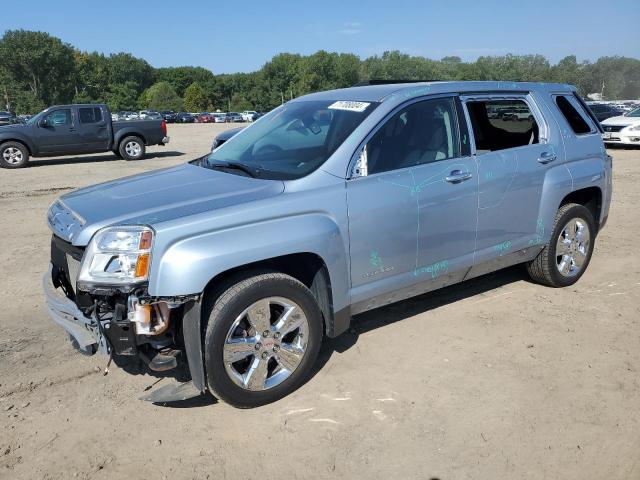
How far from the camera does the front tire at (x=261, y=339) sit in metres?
3.06

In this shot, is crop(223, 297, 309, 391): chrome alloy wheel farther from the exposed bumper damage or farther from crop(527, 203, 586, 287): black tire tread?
crop(527, 203, 586, 287): black tire tread

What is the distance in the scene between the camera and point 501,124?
4.66m

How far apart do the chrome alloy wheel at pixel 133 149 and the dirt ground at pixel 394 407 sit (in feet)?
41.8

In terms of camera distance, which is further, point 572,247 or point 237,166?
point 572,247

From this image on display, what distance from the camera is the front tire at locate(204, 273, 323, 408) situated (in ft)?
10.0

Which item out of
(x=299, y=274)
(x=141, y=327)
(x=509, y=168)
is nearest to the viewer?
(x=141, y=327)

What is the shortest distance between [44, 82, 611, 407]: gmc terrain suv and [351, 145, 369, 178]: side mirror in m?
0.01

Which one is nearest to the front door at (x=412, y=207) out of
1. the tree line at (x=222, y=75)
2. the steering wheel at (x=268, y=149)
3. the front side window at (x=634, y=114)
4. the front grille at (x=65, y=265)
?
the steering wheel at (x=268, y=149)

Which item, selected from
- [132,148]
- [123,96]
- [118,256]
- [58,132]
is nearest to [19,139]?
[58,132]

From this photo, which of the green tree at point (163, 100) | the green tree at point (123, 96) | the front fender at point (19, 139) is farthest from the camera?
the green tree at point (123, 96)

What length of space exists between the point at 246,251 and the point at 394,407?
129 centimetres

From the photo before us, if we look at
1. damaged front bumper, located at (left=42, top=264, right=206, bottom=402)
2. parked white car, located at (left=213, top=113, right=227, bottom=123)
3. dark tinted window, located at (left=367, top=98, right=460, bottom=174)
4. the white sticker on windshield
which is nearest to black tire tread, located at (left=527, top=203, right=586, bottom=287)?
dark tinted window, located at (left=367, top=98, right=460, bottom=174)

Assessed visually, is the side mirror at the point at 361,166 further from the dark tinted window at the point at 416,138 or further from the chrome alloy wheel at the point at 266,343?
the chrome alloy wheel at the point at 266,343

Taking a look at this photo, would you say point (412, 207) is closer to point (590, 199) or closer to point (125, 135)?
point (590, 199)
